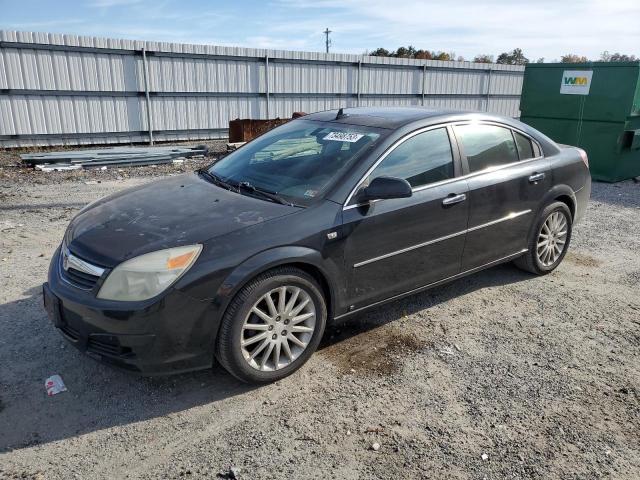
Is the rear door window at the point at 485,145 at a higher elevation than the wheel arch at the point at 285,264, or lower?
higher

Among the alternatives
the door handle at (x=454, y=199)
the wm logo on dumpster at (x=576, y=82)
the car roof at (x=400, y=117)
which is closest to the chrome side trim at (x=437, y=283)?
the door handle at (x=454, y=199)

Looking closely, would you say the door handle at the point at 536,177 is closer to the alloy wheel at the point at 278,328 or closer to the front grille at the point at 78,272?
the alloy wheel at the point at 278,328

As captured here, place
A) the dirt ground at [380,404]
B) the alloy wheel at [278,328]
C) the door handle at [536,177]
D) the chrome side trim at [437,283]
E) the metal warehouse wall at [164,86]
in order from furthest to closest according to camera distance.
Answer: the metal warehouse wall at [164,86] < the door handle at [536,177] < the chrome side trim at [437,283] < the alloy wheel at [278,328] < the dirt ground at [380,404]

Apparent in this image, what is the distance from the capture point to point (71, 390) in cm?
323

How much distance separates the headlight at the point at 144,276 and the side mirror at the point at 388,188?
4.14ft

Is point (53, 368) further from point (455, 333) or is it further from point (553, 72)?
point (553, 72)

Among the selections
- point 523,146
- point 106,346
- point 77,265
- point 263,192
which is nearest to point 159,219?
point 77,265

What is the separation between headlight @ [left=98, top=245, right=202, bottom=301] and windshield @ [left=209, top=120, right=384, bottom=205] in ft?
3.09

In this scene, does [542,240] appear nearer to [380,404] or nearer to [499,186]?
[499,186]

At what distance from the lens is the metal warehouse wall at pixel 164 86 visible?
1304 centimetres

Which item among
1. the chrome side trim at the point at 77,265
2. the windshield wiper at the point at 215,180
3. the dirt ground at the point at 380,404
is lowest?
the dirt ground at the point at 380,404

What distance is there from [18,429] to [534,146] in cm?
456

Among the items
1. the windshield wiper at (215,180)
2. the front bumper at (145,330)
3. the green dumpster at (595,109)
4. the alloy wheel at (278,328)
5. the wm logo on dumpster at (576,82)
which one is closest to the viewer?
the front bumper at (145,330)

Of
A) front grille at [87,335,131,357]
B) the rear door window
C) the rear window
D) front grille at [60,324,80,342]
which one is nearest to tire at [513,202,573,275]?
the rear window
